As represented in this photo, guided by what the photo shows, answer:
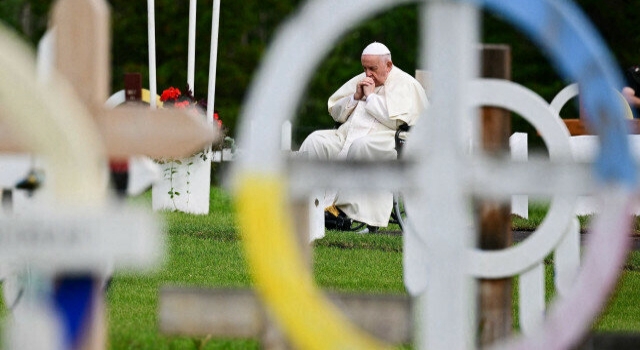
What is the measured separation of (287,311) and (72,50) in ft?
2.68

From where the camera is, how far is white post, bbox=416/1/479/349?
10.3 ft

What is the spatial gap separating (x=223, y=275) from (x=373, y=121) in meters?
4.02

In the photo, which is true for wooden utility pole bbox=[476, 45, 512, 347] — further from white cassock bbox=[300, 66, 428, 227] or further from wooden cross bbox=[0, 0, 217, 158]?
white cassock bbox=[300, 66, 428, 227]

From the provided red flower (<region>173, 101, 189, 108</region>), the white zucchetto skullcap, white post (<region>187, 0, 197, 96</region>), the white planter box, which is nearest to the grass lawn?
the white planter box

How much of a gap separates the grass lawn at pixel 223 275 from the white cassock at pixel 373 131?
0.54m

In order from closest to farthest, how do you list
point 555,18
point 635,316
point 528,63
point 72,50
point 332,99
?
point 555,18
point 72,50
point 635,316
point 332,99
point 528,63

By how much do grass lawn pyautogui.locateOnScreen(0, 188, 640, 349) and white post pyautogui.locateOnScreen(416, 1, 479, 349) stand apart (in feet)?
7.15

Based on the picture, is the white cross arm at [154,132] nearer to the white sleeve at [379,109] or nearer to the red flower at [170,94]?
the white sleeve at [379,109]

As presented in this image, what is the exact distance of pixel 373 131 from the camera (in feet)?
40.0

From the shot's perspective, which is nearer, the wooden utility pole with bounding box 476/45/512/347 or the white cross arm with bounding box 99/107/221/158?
the white cross arm with bounding box 99/107/221/158

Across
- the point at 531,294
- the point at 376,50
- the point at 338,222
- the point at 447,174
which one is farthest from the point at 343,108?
the point at 447,174

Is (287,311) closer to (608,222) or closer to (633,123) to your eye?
(608,222)

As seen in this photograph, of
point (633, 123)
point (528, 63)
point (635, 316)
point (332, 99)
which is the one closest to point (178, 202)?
point (332, 99)

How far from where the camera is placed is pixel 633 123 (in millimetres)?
8922
